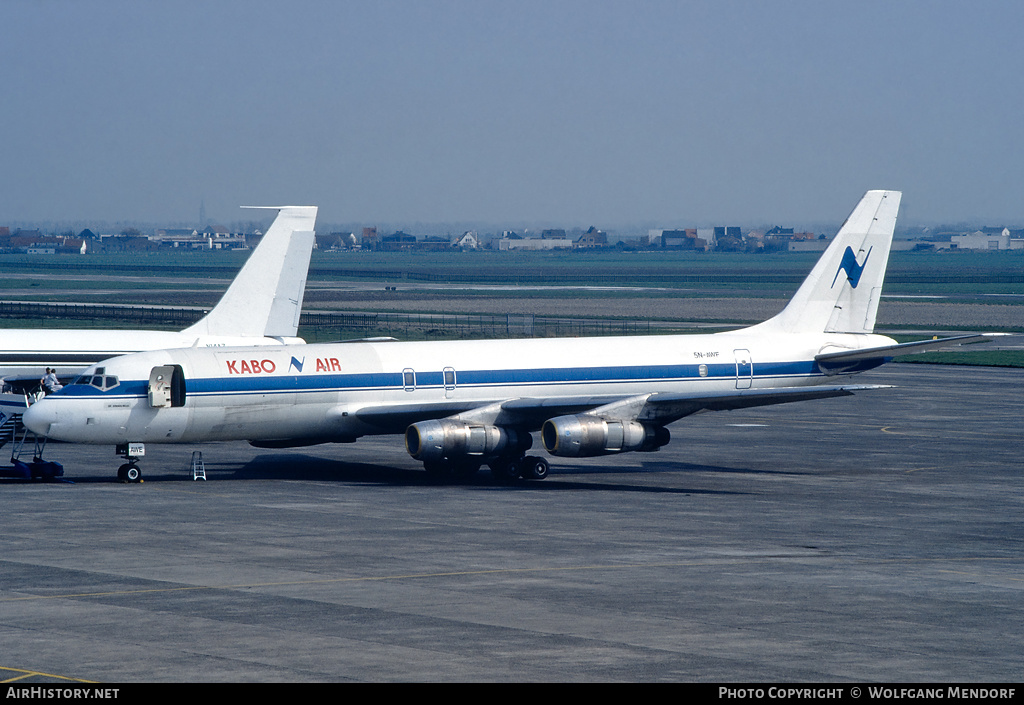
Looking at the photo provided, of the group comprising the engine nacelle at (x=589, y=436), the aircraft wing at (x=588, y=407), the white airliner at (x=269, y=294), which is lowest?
the engine nacelle at (x=589, y=436)

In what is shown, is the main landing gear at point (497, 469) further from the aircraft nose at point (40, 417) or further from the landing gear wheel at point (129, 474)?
the aircraft nose at point (40, 417)

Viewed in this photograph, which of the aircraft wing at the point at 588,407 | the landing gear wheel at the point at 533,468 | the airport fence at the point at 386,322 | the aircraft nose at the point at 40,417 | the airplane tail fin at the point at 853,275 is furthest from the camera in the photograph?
the airport fence at the point at 386,322

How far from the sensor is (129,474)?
137ft

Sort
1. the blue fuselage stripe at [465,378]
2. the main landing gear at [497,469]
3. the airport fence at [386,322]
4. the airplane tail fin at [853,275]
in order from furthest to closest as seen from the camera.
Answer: the airport fence at [386,322] < the airplane tail fin at [853,275] < the main landing gear at [497,469] < the blue fuselage stripe at [465,378]

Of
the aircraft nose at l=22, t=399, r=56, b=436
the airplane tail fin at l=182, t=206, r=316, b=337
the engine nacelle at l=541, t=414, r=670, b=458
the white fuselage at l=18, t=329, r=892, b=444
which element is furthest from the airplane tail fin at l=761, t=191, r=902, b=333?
the aircraft nose at l=22, t=399, r=56, b=436

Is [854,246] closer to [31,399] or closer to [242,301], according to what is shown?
[242,301]

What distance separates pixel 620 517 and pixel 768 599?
420 inches

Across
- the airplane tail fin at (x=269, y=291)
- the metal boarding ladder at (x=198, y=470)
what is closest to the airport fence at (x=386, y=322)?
the airplane tail fin at (x=269, y=291)

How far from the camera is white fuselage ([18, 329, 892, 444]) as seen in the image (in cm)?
4150

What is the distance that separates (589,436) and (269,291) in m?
17.6

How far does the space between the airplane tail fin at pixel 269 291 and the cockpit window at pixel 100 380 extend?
1207cm

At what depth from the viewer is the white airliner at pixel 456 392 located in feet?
136

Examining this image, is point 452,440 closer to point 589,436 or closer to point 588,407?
point 589,436
